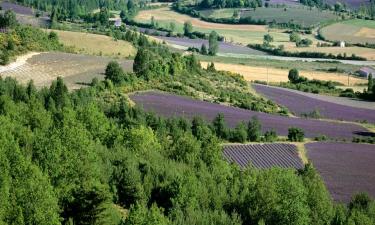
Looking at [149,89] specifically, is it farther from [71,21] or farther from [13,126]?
[71,21]

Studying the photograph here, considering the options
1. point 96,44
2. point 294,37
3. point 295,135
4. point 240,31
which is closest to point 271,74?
point 96,44

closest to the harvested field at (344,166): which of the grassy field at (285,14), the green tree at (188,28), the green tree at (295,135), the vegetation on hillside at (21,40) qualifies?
the green tree at (295,135)

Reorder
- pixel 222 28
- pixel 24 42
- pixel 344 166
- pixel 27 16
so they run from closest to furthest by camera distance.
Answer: pixel 344 166 → pixel 24 42 → pixel 27 16 → pixel 222 28

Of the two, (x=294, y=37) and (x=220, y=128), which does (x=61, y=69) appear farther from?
(x=294, y=37)

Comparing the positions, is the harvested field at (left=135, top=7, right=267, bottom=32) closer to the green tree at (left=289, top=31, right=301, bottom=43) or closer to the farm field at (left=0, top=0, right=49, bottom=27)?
the green tree at (left=289, top=31, right=301, bottom=43)

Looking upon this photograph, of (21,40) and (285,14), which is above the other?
(21,40)

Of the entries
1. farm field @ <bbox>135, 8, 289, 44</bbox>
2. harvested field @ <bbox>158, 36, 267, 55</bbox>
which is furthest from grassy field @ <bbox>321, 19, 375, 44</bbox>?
harvested field @ <bbox>158, 36, 267, 55</bbox>
